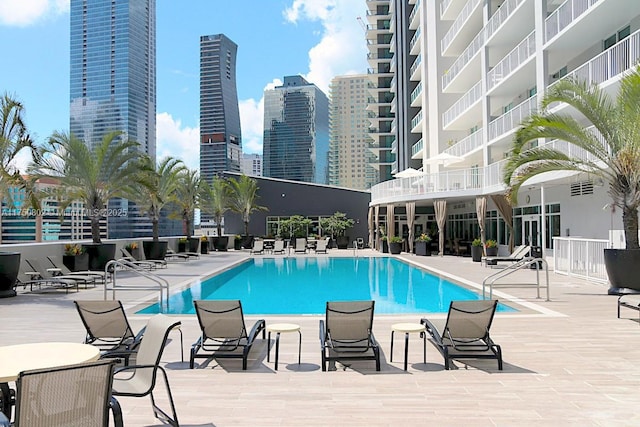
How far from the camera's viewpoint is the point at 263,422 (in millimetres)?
4328

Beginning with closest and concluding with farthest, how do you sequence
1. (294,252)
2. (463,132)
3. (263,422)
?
1. (263,422)
2. (294,252)
3. (463,132)

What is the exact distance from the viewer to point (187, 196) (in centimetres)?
3031

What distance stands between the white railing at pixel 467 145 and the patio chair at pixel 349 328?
22.0m

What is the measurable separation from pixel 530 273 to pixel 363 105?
9049cm

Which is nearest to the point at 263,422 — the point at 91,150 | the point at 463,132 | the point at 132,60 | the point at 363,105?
the point at 91,150

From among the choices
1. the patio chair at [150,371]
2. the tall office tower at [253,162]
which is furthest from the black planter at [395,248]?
the tall office tower at [253,162]

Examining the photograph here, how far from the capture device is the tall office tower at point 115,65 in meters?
70.5

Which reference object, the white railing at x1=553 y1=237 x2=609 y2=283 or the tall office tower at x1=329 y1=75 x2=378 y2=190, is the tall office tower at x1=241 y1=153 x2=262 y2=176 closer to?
the tall office tower at x1=329 y1=75 x2=378 y2=190

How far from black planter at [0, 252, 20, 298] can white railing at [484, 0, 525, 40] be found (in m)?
20.1

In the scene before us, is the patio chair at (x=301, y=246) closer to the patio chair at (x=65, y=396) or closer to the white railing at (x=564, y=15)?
the white railing at (x=564, y=15)

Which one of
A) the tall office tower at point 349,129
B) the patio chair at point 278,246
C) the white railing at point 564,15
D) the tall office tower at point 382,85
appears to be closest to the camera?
the white railing at point 564,15

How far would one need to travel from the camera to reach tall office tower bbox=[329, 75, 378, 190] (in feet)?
342

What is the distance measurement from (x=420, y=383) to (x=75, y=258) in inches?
535

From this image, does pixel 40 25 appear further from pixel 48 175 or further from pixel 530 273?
pixel 530 273
